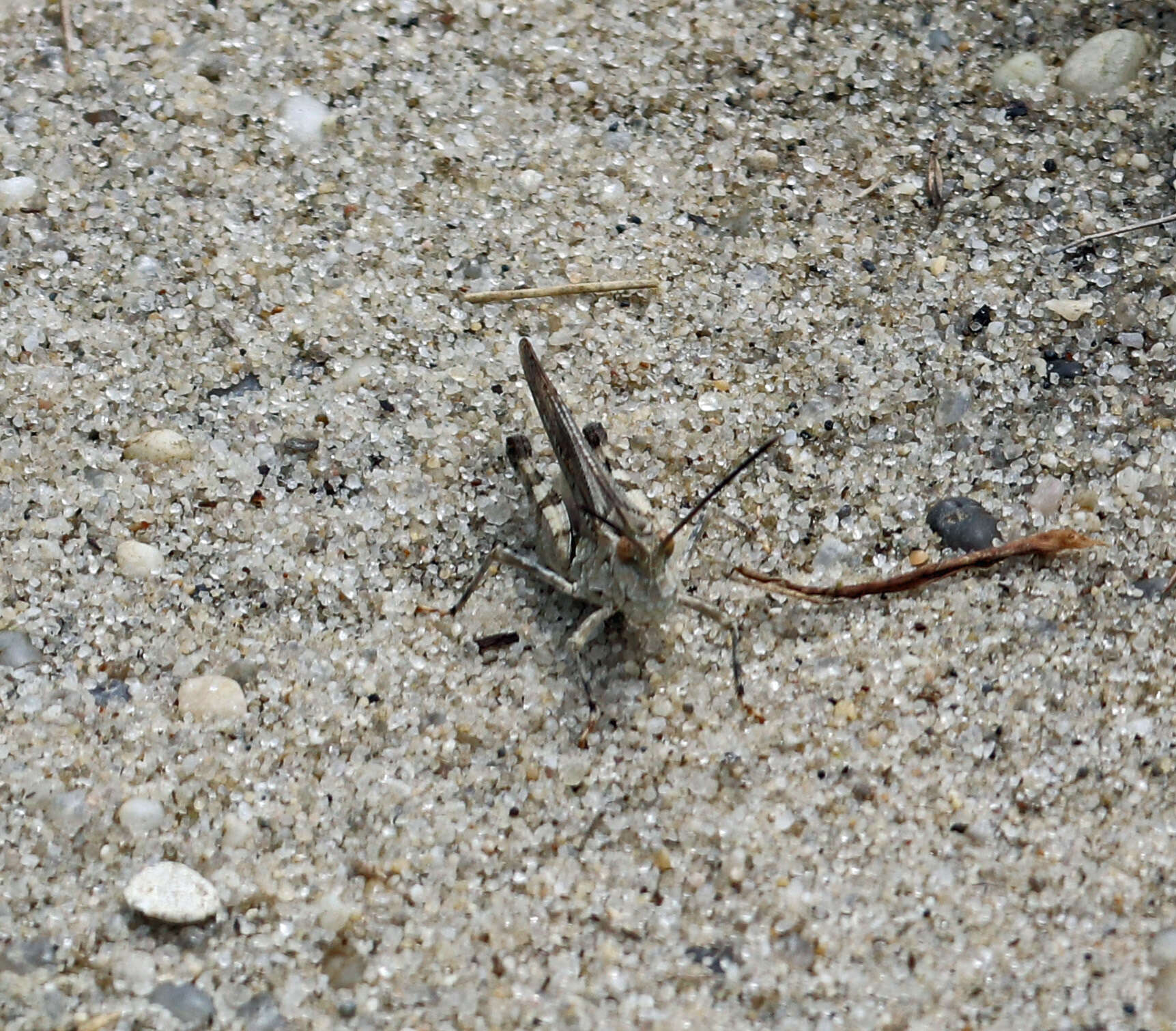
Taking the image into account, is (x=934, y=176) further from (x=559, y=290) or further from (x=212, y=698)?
(x=212, y=698)

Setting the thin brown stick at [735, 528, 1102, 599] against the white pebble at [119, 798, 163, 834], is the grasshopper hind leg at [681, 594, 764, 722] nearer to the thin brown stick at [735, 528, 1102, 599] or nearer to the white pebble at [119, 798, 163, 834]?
the thin brown stick at [735, 528, 1102, 599]

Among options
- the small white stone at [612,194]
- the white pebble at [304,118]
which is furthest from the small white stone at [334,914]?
the white pebble at [304,118]

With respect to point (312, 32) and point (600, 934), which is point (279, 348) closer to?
point (312, 32)

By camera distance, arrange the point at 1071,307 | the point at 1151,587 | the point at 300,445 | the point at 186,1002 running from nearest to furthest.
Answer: the point at 186,1002 < the point at 1151,587 < the point at 300,445 < the point at 1071,307

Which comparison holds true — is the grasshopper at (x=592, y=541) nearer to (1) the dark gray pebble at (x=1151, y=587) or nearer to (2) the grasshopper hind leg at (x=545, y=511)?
(2) the grasshopper hind leg at (x=545, y=511)

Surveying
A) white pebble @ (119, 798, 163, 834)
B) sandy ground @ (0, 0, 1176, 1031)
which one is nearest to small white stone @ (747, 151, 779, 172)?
sandy ground @ (0, 0, 1176, 1031)

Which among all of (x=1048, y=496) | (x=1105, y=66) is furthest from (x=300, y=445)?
(x=1105, y=66)

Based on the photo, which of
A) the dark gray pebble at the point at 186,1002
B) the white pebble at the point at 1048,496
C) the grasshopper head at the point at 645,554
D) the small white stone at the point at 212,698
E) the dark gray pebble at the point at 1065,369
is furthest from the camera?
the dark gray pebble at the point at 1065,369
